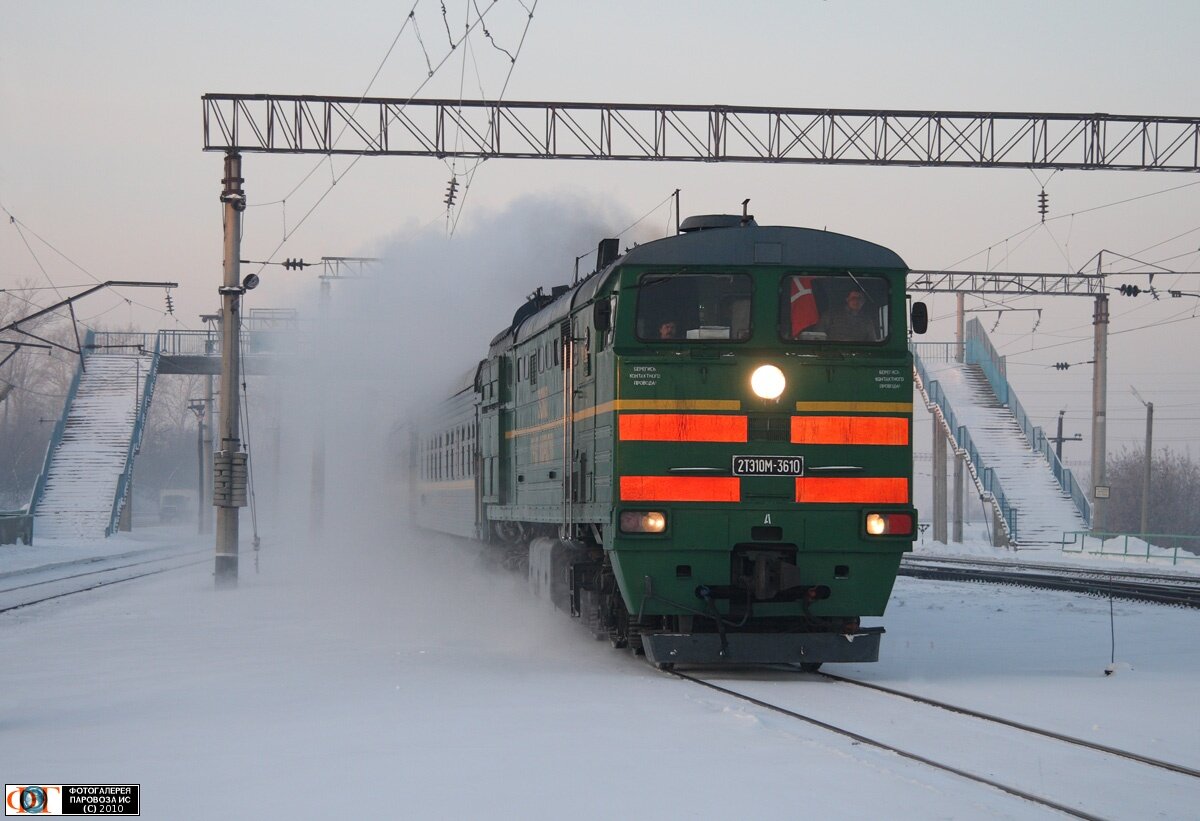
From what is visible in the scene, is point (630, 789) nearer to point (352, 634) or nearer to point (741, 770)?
point (741, 770)

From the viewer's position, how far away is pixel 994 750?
8.83 meters

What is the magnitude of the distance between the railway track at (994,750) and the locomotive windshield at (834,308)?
3.16 meters

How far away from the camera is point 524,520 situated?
17.4 m

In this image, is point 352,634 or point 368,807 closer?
point 368,807

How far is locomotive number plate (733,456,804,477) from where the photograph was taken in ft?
39.5

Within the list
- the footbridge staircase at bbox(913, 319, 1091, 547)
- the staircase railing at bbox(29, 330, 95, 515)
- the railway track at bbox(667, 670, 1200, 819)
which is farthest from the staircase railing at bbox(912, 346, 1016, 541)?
the railway track at bbox(667, 670, 1200, 819)

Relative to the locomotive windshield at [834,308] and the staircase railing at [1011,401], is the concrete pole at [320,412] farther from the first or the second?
the locomotive windshield at [834,308]

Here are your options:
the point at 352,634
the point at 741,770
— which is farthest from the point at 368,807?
the point at 352,634

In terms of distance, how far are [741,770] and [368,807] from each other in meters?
2.26

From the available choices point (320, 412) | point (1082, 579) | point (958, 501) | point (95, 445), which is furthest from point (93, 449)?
point (1082, 579)

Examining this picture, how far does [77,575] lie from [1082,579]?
21927mm

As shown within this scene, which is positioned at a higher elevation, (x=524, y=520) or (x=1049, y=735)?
(x=524, y=520)

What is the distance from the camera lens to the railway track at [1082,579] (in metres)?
22.4

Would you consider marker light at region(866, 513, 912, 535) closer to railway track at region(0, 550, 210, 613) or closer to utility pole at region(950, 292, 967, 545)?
railway track at region(0, 550, 210, 613)
